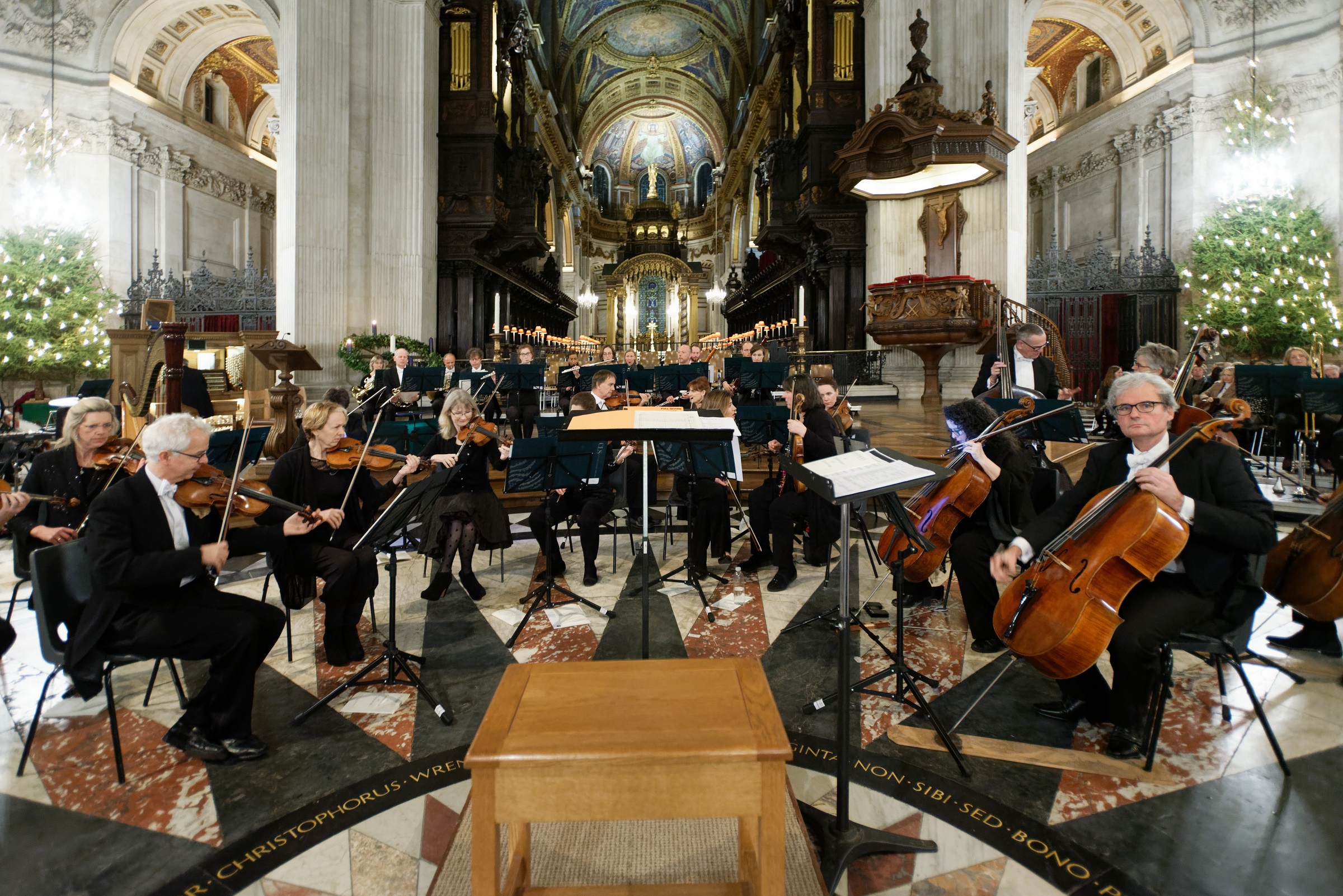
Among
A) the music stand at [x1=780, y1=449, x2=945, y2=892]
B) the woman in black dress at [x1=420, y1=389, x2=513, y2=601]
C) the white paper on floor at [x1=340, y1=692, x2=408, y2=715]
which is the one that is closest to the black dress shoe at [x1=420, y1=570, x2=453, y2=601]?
the woman in black dress at [x1=420, y1=389, x2=513, y2=601]

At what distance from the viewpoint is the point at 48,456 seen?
11.6ft

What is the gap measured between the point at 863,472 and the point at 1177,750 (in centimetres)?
176

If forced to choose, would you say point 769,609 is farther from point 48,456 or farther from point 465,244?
point 465,244

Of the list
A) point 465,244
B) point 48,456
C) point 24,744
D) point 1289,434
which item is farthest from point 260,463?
point 1289,434

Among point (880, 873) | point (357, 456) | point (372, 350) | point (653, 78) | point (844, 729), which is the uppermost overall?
point (653, 78)

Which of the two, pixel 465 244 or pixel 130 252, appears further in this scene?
pixel 130 252

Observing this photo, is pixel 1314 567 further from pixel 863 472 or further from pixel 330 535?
pixel 330 535

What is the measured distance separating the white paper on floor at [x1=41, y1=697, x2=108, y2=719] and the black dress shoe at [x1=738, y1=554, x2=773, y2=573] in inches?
144

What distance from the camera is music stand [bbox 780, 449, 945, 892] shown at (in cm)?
199

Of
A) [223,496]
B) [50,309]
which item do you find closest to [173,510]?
[223,496]

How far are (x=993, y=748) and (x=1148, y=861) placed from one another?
66 centimetres

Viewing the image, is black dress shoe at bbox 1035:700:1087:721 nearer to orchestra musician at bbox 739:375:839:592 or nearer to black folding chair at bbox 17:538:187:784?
orchestra musician at bbox 739:375:839:592

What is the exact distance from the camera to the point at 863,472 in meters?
2.21

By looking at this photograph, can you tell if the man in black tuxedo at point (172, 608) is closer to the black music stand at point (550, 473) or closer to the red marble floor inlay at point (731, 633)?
the black music stand at point (550, 473)
